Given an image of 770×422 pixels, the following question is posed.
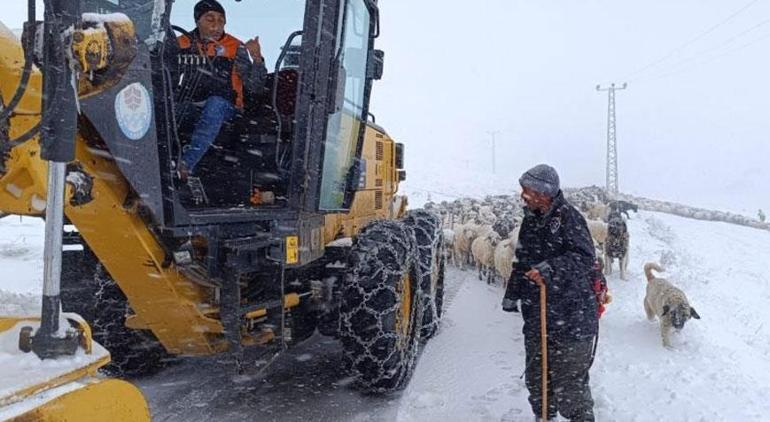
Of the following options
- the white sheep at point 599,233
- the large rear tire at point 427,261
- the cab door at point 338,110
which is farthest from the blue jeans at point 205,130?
the white sheep at point 599,233

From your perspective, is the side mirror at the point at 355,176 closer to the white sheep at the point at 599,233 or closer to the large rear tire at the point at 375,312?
the large rear tire at the point at 375,312

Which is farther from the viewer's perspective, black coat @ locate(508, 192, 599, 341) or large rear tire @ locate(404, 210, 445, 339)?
large rear tire @ locate(404, 210, 445, 339)

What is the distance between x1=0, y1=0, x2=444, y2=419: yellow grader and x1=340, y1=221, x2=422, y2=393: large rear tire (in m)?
0.01

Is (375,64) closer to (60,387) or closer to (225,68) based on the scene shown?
(225,68)

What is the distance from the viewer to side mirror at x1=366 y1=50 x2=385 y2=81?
5.14m

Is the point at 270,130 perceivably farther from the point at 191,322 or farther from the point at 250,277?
the point at 191,322

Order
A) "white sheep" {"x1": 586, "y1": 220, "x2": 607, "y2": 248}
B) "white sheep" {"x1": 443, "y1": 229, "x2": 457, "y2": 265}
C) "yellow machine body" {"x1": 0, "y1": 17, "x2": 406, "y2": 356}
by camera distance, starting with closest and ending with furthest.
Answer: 1. "yellow machine body" {"x1": 0, "y1": 17, "x2": 406, "y2": 356}
2. "white sheep" {"x1": 586, "y1": 220, "x2": 607, "y2": 248}
3. "white sheep" {"x1": 443, "y1": 229, "x2": 457, "y2": 265}

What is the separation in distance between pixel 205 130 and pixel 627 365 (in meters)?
→ 4.09

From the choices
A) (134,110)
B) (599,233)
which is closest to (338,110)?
(134,110)

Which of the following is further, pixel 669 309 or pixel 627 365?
pixel 669 309

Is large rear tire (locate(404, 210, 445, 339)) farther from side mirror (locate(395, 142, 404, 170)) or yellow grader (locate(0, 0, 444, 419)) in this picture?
side mirror (locate(395, 142, 404, 170))

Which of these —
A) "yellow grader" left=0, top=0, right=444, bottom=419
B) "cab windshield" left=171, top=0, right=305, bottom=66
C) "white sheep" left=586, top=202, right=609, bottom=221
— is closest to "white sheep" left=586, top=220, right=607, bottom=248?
"white sheep" left=586, top=202, right=609, bottom=221

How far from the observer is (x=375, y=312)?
455cm

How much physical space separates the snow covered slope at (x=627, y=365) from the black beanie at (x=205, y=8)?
3.12 metres
